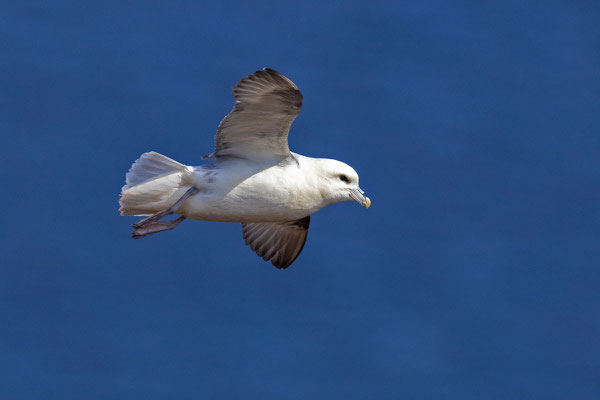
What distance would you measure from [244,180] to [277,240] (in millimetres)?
1445

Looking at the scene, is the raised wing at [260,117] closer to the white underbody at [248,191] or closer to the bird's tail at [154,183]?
the white underbody at [248,191]

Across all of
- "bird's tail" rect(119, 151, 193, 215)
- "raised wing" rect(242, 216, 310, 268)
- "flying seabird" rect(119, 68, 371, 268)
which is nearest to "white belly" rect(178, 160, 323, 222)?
"flying seabird" rect(119, 68, 371, 268)

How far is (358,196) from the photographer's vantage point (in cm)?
998

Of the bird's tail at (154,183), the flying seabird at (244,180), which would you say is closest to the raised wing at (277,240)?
the flying seabird at (244,180)

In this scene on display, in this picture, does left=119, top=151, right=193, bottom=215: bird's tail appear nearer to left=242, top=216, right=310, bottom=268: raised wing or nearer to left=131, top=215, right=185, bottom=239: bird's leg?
left=131, top=215, right=185, bottom=239: bird's leg

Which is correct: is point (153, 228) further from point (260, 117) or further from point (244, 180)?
point (260, 117)

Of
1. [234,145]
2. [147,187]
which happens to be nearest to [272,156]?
[234,145]

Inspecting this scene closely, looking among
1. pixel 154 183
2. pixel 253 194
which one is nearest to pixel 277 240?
pixel 253 194

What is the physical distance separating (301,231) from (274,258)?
311 millimetres

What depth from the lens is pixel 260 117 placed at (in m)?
9.65

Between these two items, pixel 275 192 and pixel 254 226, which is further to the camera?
pixel 254 226

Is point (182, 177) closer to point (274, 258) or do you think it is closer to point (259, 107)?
point (259, 107)

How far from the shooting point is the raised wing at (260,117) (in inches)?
370

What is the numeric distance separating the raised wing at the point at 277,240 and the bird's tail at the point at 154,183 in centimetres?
135
